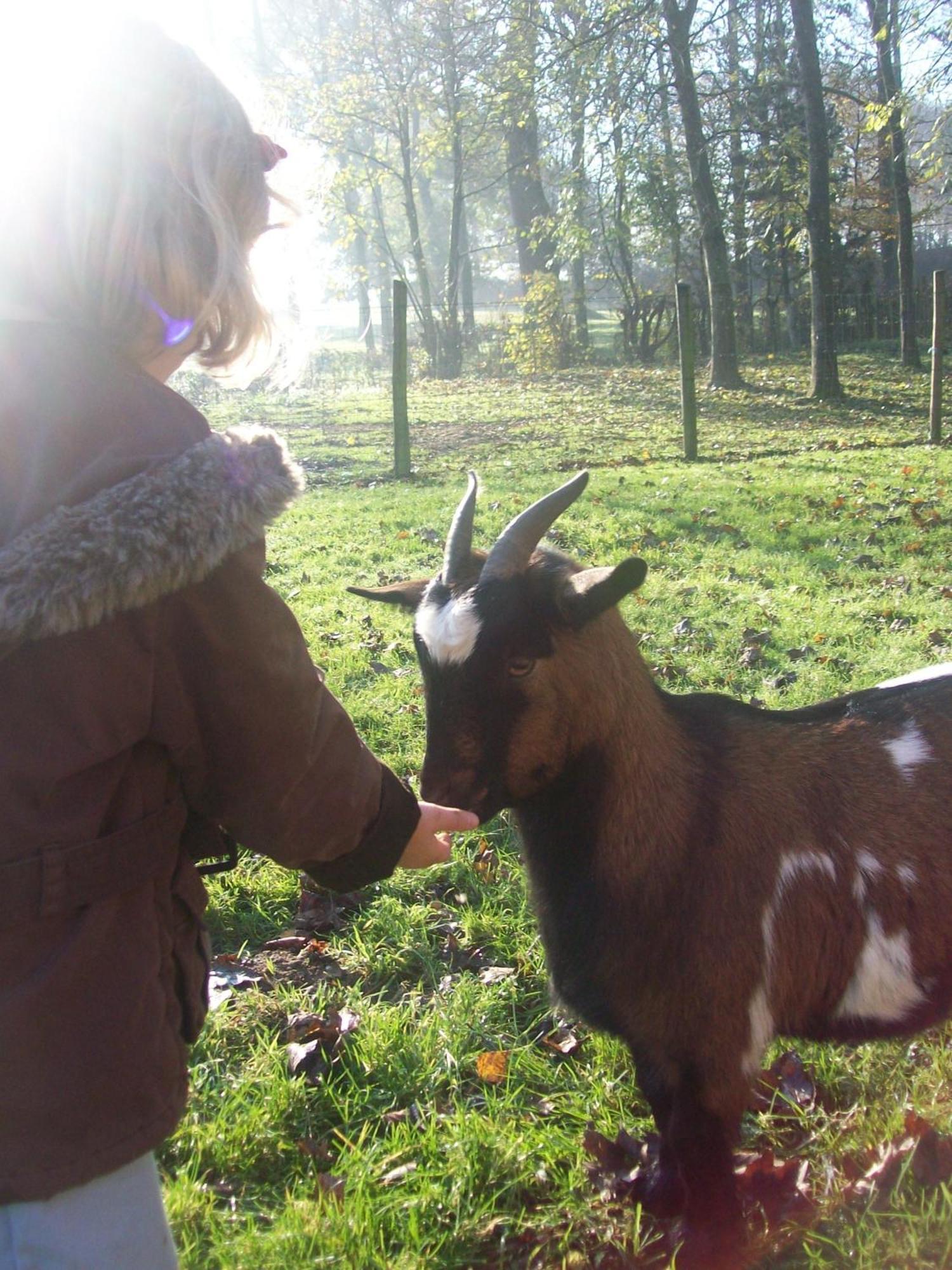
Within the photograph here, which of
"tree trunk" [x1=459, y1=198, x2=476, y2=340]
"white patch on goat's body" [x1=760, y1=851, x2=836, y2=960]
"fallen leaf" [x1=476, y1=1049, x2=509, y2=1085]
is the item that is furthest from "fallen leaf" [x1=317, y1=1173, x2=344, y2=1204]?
"tree trunk" [x1=459, y1=198, x2=476, y2=340]

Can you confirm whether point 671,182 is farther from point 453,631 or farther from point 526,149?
point 453,631

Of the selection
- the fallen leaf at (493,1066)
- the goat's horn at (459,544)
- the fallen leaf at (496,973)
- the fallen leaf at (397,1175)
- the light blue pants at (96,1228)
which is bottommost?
the fallen leaf at (397,1175)

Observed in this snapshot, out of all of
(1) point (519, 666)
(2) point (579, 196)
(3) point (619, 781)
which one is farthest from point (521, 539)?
(2) point (579, 196)

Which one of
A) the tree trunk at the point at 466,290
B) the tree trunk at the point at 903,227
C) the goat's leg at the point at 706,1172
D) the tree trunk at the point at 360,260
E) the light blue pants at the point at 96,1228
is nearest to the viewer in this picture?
the light blue pants at the point at 96,1228

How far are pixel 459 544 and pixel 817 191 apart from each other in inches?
678

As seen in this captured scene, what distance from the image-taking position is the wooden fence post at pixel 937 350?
11617 millimetres

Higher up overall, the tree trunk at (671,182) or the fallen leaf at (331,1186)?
the tree trunk at (671,182)

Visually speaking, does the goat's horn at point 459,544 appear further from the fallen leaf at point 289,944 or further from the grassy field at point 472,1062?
the fallen leaf at point 289,944

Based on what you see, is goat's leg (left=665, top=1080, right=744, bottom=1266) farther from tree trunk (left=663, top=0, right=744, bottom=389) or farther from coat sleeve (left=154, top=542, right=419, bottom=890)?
tree trunk (left=663, top=0, right=744, bottom=389)

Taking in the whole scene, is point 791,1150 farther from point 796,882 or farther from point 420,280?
point 420,280

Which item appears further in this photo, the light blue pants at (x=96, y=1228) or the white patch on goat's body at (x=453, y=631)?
the white patch on goat's body at (x=453, y=631)

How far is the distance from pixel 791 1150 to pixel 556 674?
1356 millimetres

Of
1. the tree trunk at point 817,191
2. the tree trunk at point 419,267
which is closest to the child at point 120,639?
the tree trunk at point 817,191

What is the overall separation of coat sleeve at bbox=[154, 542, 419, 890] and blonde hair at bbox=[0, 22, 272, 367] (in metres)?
0.42
